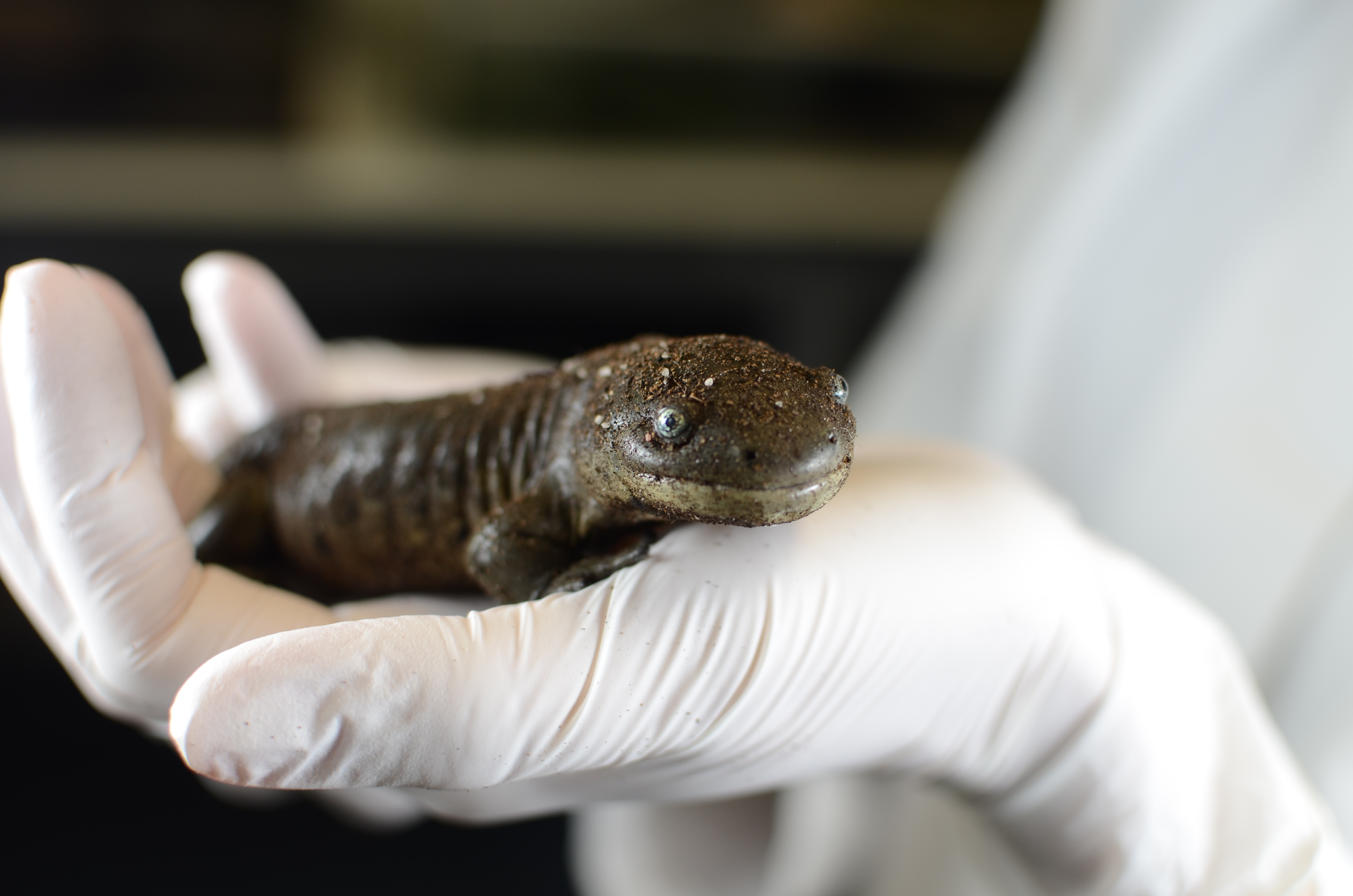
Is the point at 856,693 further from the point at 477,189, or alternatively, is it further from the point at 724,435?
the point at 477,189

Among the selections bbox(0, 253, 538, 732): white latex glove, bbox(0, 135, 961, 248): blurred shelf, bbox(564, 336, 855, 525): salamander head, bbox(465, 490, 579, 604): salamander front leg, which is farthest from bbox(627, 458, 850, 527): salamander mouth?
bbox(0, 135, 961, 248): blurred shelf

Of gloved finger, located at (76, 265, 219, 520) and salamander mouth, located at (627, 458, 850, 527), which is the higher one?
salamander mouth, located at (627, 458, 850, 527)

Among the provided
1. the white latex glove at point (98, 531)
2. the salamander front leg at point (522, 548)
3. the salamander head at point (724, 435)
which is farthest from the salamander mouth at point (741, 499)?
the white latex glove at point (98, 531)

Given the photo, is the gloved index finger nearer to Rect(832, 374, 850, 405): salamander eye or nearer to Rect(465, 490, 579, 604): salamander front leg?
Rect(465, 490, 579, 604): salamander front leg

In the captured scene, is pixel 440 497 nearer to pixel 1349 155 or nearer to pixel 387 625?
pixel 387 625

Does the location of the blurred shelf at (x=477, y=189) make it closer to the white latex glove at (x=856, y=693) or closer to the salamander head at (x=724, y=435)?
the white latex glove at (x=856, y=693)

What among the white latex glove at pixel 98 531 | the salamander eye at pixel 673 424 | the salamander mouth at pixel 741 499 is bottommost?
the white latex glove at pixel 98 531
